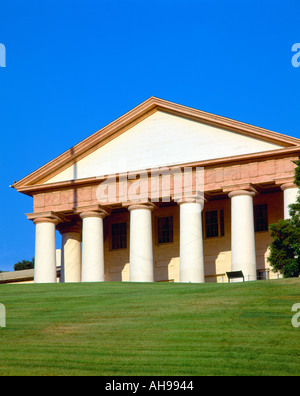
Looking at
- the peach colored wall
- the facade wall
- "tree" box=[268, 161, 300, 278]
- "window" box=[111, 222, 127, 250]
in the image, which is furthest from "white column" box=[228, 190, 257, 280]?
"window" box=[111, 222, 127, 250]

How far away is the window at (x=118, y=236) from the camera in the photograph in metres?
58.5

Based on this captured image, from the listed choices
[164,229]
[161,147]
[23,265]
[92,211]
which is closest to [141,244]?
[92,211]

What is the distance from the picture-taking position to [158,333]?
22797 mm

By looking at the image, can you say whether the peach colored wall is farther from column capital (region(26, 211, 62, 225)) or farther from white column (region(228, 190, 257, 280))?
white column (region(228, 190, 257, 280))

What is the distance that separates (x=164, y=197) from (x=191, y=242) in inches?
161

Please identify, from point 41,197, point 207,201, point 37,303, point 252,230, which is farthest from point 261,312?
point 41,197

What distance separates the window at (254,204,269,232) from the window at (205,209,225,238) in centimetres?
254

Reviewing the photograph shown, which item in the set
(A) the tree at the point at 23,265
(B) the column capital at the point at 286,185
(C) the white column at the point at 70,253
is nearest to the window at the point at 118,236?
(C) the white column at the point at 70,253

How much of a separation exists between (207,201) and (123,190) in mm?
6149

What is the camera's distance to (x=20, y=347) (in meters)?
22.2

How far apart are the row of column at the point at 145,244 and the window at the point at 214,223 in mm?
3632

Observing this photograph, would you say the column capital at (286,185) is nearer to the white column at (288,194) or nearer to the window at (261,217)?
the white column at (288,194)
